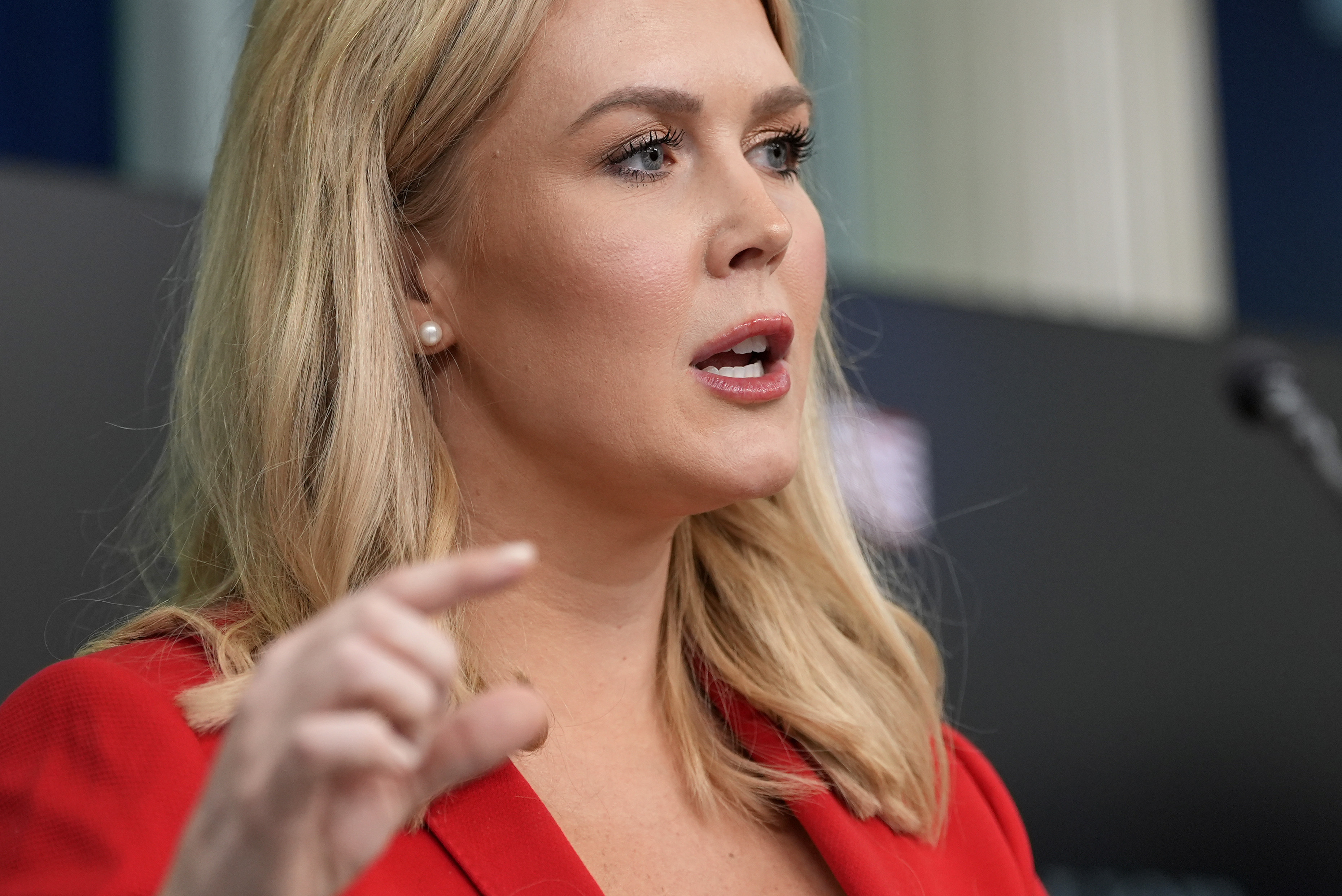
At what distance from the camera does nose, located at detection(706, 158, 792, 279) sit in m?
1.55

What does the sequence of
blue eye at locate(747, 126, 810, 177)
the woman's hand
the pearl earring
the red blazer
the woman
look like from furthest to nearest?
blue eye at locate(747, 126, 810, 177), the pearl earring, the woman, the red blazer, the woman's hand

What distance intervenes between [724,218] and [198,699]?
2.36ft

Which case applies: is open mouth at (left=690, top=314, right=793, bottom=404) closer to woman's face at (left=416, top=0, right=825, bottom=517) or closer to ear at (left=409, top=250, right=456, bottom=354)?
woman's face at (left=416, top=0, right=825, bottom=517)

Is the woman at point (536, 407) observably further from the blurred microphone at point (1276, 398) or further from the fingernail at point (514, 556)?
the blurred microphone at point (1276, 398)

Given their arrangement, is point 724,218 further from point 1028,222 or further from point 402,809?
point 1028,222

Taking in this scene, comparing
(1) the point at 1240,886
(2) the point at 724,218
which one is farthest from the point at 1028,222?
(2) the point at 724,218

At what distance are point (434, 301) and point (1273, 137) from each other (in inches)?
134

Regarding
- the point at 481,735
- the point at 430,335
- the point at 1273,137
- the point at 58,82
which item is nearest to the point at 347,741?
the point at 481,735

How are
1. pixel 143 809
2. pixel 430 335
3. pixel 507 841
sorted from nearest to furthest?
pixel 143 809 < pixel 507 841 < pixel 430 335

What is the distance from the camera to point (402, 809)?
3.03ft

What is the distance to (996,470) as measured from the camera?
2.77m

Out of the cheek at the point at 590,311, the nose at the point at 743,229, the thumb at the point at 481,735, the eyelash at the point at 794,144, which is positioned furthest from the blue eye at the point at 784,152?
the thumb at the point at 481,735

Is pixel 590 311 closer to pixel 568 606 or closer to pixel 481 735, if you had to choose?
pixel 568 606

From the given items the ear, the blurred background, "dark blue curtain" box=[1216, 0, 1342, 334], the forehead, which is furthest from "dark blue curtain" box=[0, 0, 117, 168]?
"dark blue curtain" box=[1216, 0, 1342, 334]
